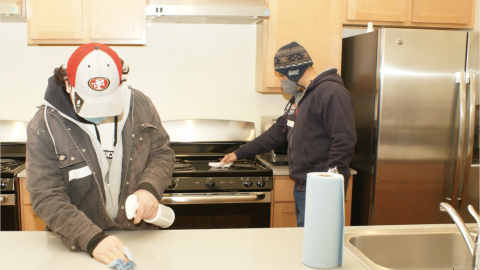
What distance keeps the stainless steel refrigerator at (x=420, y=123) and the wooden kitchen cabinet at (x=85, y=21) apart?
1.55 m

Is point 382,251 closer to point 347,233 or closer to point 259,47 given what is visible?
point 347,233

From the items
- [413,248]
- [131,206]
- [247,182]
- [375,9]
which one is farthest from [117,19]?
[413,248]

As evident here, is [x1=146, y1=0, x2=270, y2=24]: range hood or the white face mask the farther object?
[x1=146, y1=0, x2=270, y2=24]: range hood

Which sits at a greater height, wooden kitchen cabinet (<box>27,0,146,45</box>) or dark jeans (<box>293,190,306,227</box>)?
wooden kitchen cabinet (<box>27,0,146,45</box>)

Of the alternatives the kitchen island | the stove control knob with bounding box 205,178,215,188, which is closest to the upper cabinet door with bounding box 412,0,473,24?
the stove control knob with bounding box 205,178,215,188

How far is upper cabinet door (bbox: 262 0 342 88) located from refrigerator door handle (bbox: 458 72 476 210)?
2.76ft

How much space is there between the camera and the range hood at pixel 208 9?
8.41 ft

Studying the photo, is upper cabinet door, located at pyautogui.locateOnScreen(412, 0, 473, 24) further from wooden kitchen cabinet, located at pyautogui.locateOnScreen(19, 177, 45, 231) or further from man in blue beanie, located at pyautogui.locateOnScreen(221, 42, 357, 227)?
wooden kitchen cabinet, located at pyautogui.locateOnScreen(19, 177, 45, 231)

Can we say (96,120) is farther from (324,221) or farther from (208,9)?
(208,9)

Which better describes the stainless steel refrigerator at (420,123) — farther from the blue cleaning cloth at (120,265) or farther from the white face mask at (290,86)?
the blue cleaning cloth at (120,265)

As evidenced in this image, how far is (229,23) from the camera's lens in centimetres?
305

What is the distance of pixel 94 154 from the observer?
1345mm

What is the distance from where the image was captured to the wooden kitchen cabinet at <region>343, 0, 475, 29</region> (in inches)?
111

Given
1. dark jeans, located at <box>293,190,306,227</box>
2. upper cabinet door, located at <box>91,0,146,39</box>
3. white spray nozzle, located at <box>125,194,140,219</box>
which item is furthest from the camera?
upper cabinet door, located at <box>91,0,146,39</box>
